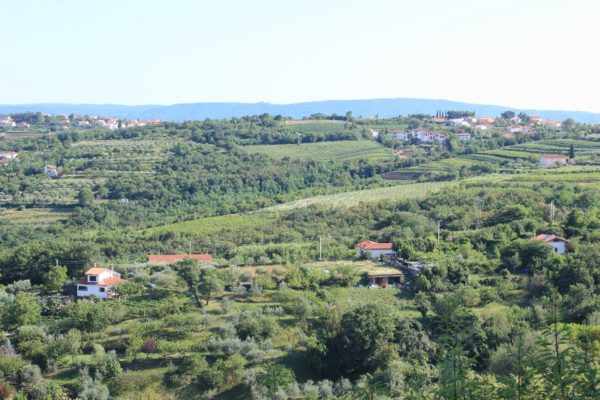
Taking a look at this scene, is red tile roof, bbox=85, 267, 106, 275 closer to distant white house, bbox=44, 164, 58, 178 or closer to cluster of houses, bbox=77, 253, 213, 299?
cluster of houses, bbox=77, 253, 213, 299

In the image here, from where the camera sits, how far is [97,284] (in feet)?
89.0

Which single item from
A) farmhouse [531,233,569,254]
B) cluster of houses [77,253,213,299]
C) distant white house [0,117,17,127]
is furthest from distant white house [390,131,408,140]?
distant white house [0,117,17,127]

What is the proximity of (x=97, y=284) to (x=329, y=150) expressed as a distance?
53360mm

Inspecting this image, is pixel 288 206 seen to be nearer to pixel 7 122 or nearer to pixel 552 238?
pixel 552 238

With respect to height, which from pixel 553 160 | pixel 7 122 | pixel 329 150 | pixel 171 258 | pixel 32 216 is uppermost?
pixel 7 122

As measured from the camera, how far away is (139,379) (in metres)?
20.2

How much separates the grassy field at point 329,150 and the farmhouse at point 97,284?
4720cm

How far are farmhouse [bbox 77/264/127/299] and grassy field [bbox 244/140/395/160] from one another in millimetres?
47199

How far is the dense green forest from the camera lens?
694 inches

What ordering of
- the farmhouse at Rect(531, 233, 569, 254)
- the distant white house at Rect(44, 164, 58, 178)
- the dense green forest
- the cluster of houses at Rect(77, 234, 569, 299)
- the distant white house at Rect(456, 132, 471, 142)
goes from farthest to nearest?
the distant white house at Rect(456, 132, 471, 142) < the distant white house at Rect(44, 164, 58, 178) < the farmhouse at Rect(531, 233, 569, 254) < the cluster of houses at Rect(77, 234, 569, 299) < the dense green forest

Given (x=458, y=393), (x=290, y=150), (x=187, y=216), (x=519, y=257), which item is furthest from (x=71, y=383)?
(x=290, y=150)

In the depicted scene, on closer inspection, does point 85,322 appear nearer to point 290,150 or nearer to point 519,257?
point 519,257

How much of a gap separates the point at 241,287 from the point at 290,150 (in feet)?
171

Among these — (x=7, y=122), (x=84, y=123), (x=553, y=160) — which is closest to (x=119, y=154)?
(x=553, y=160)
